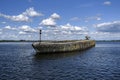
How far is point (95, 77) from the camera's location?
2628 centimetres

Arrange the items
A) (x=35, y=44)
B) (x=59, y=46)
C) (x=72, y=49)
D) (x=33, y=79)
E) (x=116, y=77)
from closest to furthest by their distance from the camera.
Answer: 1. (x=33, y=79)
2. (x=116, y=77)
3. (x=35, y=44)
4. (x=59, y=46)
5. (x=72, y=49)

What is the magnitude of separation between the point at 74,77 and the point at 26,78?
6367mm

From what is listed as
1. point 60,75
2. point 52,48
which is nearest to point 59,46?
point 52,48

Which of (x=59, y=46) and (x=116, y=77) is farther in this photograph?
(x=59, y=46)

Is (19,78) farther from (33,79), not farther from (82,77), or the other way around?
(82,77)

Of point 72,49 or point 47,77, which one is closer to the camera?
point 47,77

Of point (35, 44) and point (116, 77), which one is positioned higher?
point (35, 44)

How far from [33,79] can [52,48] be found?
35534mm

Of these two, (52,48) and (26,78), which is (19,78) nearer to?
(26,78)

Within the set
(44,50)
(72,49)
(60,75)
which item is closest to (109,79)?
(60,75)

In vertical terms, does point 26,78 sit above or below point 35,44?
below

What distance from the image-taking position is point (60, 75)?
89.8ft

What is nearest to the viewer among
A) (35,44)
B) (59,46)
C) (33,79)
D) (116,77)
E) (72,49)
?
(33,79)

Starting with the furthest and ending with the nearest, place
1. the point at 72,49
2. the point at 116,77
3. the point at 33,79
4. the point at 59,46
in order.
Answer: the point at 72,49 < the point at 59,46 < the point at 116,77 < the point at 33,79
